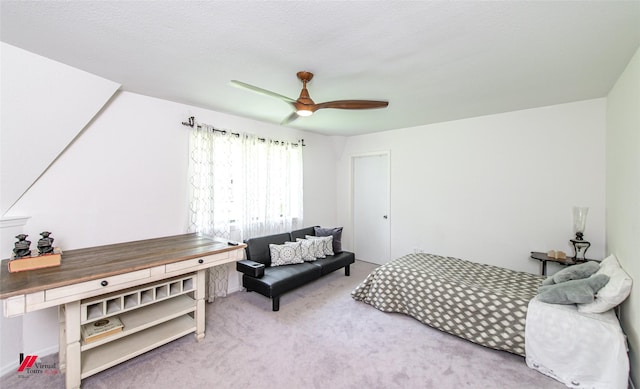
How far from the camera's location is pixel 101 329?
200 cm

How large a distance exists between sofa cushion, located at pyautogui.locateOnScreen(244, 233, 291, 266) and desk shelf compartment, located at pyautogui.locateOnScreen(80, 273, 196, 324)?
1045mm

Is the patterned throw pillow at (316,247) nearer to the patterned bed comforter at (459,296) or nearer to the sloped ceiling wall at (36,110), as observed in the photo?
the patterned bed comforter at (459,296)

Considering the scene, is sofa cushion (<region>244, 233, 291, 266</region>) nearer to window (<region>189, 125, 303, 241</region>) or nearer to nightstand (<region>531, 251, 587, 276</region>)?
window (<region>189, 125, 303, 241</region>)

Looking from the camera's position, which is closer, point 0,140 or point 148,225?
point 0,140

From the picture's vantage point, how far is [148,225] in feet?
9.43

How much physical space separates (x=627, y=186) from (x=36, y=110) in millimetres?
4560

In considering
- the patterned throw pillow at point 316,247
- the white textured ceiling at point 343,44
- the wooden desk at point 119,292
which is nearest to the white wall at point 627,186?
the white textured ceiling at point 343,44

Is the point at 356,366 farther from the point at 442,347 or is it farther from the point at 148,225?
the point at 148,225

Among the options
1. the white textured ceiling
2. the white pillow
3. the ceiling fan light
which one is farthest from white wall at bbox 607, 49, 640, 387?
the ceiling fan light

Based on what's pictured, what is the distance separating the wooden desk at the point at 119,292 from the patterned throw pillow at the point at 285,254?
2.98 feet

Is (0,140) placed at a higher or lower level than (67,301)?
higher

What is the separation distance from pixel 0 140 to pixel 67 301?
1.28 metres

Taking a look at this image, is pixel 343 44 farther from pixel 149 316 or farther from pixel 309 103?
pixel 149 316

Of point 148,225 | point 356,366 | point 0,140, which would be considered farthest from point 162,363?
point 0,140
